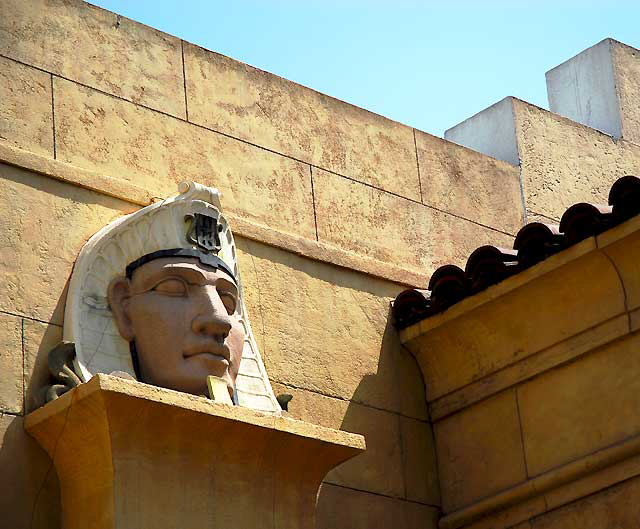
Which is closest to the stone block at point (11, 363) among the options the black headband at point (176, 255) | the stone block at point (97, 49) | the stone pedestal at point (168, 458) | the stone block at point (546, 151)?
the stone pedestal at point (168, 458)

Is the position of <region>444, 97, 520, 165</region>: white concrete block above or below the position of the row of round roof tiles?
above

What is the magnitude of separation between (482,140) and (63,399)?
410 cm

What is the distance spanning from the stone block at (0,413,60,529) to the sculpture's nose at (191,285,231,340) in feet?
2.66

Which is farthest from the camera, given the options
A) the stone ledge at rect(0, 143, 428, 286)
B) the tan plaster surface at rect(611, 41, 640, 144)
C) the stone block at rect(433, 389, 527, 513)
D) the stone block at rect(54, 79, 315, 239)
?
the tan plaster surface at rect(611, 41, 640, 144)

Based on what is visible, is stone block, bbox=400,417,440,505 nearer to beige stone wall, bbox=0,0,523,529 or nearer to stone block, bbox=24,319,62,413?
beige stone wall, bbox=0,0,523,529

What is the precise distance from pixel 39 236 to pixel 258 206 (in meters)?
1.36

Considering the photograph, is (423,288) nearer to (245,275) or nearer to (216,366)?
(245,275)

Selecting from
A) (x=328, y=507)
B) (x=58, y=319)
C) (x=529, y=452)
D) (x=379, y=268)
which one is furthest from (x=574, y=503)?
(x=58, y=319)

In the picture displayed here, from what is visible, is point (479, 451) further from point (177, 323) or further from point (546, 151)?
point (546, 151)

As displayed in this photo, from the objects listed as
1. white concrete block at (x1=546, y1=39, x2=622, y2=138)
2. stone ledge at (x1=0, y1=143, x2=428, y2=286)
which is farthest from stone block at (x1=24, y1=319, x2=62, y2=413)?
white concrete block at (x1=546, y1=39, x2=622, y2=138)

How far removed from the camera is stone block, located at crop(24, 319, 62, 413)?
6.63m

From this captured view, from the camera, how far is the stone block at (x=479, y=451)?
7895 mm

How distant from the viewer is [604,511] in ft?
24.2

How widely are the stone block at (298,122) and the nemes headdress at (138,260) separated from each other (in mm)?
912
